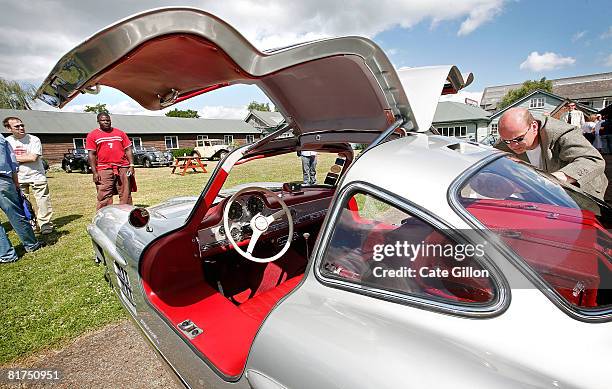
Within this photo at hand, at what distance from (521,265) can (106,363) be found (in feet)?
9.53

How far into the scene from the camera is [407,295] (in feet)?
3.78

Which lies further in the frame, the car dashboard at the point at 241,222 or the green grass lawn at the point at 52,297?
the green grass lawn at the point at 52,297

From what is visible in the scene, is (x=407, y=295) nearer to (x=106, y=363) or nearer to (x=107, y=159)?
(x=106, y=363)

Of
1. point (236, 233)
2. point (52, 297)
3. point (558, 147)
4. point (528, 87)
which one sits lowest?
point (52, 297)

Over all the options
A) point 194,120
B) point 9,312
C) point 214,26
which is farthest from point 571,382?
point 194,120

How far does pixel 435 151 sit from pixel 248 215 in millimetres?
1640

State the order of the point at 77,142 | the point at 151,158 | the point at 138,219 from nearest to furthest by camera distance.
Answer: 1. the point at 138,219
2. the point at 151,158
3. the point at 77,142

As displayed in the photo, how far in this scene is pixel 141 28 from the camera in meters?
1.20

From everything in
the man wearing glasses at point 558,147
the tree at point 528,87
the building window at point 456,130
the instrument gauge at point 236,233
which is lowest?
the instrument gauge at point 236,233

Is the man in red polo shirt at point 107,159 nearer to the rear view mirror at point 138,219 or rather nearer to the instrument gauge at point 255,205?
the rear view mirror at point 138,219

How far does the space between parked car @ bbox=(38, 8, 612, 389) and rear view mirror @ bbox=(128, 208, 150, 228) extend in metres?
0.46

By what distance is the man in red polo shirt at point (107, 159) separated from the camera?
18.0ft

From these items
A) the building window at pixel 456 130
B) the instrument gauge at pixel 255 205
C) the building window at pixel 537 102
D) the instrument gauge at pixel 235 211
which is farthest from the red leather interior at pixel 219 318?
the building window at pixel 537 102

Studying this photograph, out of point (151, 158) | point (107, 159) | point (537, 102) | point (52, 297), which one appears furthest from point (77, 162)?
point (537, 102)
